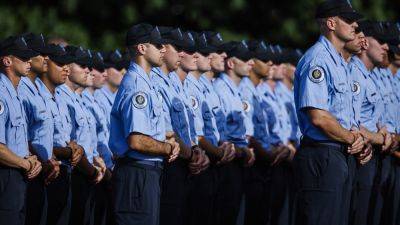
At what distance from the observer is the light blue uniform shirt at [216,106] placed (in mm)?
12984

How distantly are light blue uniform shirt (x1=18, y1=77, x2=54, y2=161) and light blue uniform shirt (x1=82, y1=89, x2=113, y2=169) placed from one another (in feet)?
5.79

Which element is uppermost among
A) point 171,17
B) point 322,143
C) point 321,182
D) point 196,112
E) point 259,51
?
point 171,17

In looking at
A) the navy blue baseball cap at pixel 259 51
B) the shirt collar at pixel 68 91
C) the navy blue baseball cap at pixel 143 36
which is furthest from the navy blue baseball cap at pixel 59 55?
the navy blue baseball cap at pixel 259 51

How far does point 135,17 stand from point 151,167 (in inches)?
461

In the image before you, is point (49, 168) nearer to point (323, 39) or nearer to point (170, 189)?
point (170, 189)

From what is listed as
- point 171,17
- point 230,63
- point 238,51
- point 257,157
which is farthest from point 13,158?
point 171,17

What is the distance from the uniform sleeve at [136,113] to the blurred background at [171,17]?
35.2 feet

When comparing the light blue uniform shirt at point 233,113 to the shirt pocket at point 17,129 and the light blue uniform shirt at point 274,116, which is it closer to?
the light blue uniform shirt at point 274,116

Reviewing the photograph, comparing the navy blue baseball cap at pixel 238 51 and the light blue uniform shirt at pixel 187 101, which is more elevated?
the navy blue baseball cap at pixel 238 51

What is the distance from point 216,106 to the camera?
13.1 meters

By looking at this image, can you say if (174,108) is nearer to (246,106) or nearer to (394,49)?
(246,106)

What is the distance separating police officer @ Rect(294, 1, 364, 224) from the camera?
1016cm

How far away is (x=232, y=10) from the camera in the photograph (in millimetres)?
21953

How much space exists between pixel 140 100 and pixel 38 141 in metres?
1.41
